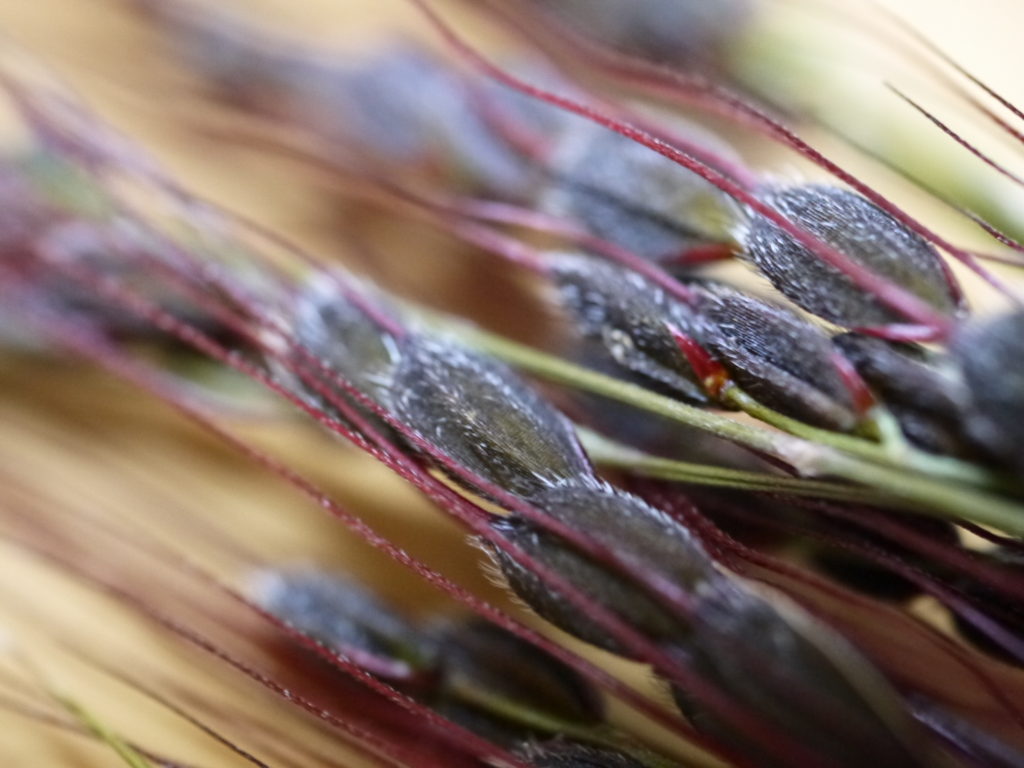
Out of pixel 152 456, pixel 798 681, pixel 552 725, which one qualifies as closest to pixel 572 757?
pixel 552 725

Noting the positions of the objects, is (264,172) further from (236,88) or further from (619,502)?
(619,502)

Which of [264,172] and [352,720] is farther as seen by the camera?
[264,172]

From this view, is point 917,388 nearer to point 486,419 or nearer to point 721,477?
point 721,477

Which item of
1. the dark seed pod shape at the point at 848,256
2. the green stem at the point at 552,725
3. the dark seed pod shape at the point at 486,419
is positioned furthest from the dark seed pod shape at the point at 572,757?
the dark seed pod shape at the point at 848,256

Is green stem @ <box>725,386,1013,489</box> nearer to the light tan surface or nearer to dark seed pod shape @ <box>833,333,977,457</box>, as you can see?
dark seed pod shape @ <box>833,333,977,457</box>

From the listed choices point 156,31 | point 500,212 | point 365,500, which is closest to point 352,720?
point 365,500

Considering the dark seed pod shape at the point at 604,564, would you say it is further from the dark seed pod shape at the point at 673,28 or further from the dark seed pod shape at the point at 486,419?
the dark seed pod shape at the point at 673,28

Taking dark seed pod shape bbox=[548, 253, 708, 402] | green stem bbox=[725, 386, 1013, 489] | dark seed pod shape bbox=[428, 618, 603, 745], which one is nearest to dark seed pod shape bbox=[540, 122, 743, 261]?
dark seed pod shape bbox=[548, 253, 708, 402]
